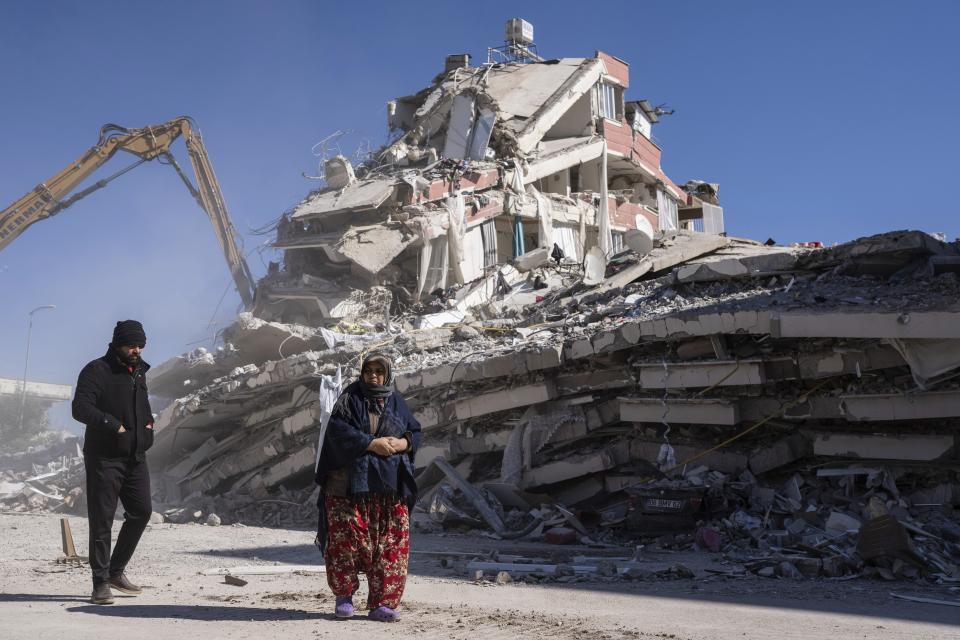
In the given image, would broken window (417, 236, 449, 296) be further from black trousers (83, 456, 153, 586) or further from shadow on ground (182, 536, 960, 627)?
black trousers (83, 456, 153, 586)

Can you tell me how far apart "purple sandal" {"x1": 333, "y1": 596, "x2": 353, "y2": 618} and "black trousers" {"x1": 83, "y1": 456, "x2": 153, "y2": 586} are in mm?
1392

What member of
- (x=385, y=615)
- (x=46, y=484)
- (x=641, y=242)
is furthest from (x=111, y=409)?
(x=641, y=242)

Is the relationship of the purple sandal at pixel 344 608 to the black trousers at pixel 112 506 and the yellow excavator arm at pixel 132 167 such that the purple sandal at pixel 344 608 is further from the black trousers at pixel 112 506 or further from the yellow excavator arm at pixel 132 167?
the yellow excavator arm at pixel 132 167

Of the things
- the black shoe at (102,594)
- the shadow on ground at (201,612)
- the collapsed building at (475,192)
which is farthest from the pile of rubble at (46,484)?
the shadow on ground at (201,612)

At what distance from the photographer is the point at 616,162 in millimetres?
27844

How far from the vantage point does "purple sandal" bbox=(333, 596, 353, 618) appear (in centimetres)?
518

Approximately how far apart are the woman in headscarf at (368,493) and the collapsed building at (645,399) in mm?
2996

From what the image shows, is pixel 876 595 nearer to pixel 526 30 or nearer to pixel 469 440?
pixel 469 440

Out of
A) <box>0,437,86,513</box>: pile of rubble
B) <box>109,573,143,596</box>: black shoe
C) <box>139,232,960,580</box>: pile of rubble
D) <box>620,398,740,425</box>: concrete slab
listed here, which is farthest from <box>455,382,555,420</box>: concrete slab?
<box>0,437,86,513</box>: pile of rubble

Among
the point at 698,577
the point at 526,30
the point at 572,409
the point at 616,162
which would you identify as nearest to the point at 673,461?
the point at 572,409

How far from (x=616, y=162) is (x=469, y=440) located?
17.8 meters

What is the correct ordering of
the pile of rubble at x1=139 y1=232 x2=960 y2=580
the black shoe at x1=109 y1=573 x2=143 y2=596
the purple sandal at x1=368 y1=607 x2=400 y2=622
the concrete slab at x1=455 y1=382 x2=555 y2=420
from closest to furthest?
1. the purple sandal at x1=368 y1=607 x2=400 y2=622
2. the black shoe at x1=109 y1=573 x2=143 y2=596
3. the pile of rubble at x1=139 y1=232 x2=960 y2=580
4. the concrete slab at x1=455 y1=382 x2=555 y2=420

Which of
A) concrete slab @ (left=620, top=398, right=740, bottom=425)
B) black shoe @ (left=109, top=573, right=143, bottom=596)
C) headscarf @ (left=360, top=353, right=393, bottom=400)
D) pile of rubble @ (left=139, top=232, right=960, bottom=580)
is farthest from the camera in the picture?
concrete slab @ (left=620, top=398, right=740, bottom=425)

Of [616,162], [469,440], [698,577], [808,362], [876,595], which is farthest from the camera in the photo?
[616,162]
